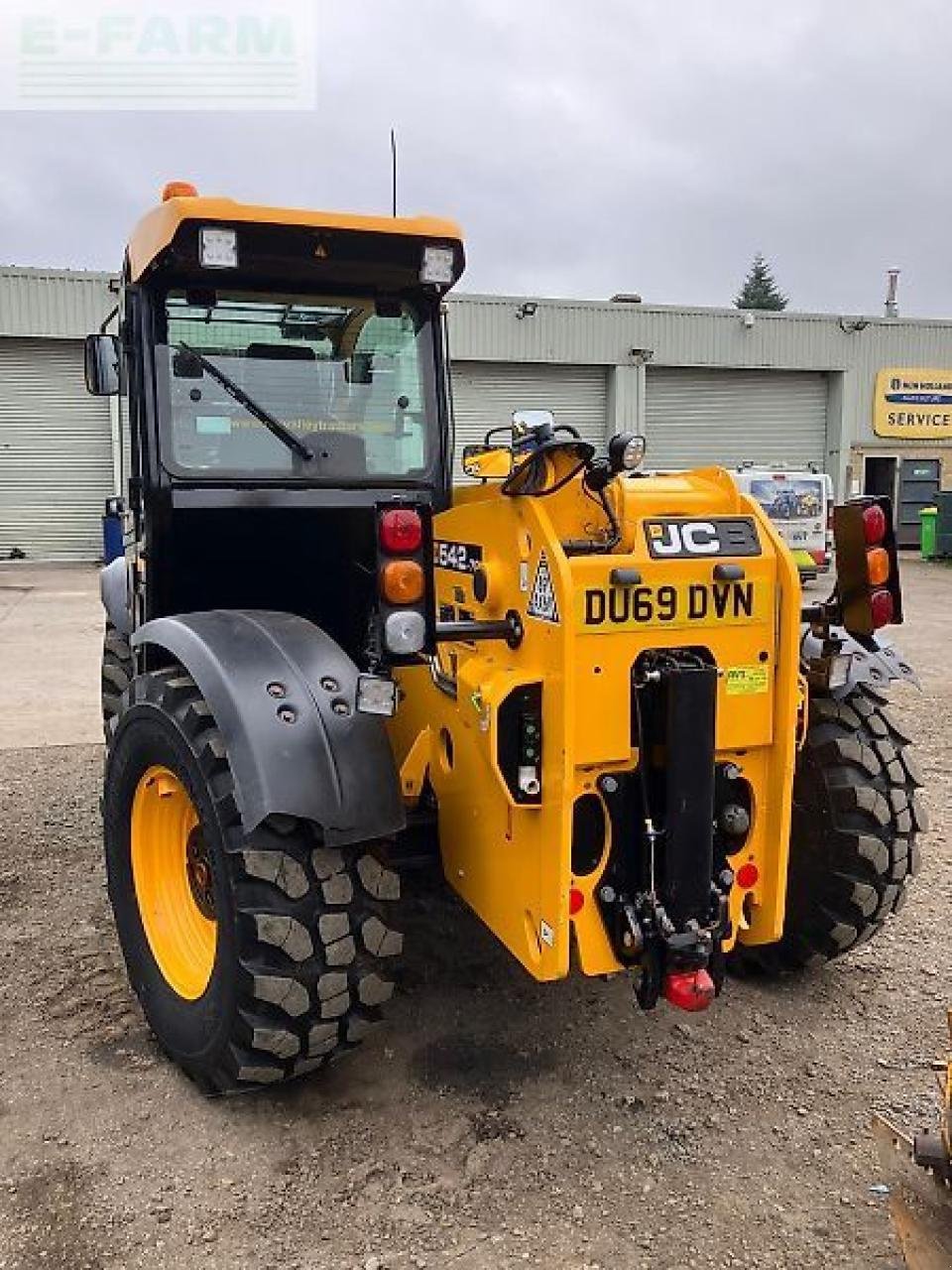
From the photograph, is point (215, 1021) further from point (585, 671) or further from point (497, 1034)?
point (585, 671)

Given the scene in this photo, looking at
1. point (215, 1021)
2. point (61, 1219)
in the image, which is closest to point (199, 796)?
point (215, 1021)

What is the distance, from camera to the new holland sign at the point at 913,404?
24.9 metres

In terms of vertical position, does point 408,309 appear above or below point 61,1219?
above

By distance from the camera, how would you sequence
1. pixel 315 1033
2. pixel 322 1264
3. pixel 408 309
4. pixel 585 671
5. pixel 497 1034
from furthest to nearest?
1. pixel 408 309
2. pixel 497 1034
3. pixel 315 1033
4. pixel 585 671
5. pixel 322 1264

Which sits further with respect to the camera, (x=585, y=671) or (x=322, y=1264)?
(x=585, y=671)

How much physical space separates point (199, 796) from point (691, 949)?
1312 millimetres

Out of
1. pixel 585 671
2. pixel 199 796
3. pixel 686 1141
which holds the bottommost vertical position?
pixel 686 1141

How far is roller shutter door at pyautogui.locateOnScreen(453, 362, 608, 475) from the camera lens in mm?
22047

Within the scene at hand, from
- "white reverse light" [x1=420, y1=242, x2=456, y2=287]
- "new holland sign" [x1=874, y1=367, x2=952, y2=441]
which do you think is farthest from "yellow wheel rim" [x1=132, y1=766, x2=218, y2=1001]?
"new holland sign" [x1=874, y1=367, x2=952, y2=441]

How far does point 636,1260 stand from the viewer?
248 centimetres

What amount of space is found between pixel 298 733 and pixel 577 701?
72 cm

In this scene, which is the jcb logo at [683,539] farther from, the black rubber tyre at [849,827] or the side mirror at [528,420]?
the black rubber tyre at [849,827]

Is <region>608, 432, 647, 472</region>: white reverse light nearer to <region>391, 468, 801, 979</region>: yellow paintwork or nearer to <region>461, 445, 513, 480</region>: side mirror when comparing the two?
<region>391, 468, 801, 979</region>: yellow paintwork

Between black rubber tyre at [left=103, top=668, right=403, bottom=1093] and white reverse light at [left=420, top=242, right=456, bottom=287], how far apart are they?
5.23 ft
